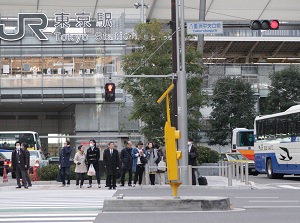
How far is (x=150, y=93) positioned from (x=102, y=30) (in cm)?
2601

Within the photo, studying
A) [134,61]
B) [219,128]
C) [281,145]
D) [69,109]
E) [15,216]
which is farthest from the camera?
[69,109]

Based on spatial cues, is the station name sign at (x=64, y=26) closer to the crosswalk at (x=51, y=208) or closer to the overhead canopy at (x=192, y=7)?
the overhead canopy at (x=192, y=7)

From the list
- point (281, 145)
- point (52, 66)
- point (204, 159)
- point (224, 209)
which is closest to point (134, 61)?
point (204, 159)

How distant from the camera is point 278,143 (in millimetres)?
35406

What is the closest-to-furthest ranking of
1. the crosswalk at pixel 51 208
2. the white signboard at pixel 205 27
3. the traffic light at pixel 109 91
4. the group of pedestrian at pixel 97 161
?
the crosswalk at pixel 51 208 < the white signboard at pixel 205 27 < the group of pedestrian at pixel 97 161 < the traffic light at pixel 109 91

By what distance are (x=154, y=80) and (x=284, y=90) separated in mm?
24328

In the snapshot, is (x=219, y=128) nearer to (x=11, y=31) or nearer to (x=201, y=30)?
(x=11, y=31)

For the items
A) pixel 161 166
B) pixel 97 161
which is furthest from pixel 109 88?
pixel 161 166

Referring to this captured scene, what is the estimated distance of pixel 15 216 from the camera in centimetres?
1587

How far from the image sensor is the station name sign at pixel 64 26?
198ft

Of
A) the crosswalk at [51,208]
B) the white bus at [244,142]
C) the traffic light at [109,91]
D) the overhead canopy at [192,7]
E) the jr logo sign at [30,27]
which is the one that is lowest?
the crosswalk at [51,208]

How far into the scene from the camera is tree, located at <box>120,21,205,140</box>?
3644 centimetres

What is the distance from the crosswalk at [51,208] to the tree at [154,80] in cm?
1347

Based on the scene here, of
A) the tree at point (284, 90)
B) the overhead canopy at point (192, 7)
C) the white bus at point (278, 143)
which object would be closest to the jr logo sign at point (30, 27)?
the overhead canopy at point (192, 7)
